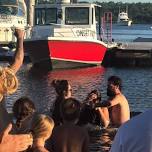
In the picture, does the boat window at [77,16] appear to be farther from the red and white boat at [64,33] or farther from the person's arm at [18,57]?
the person's arm at [18,57]

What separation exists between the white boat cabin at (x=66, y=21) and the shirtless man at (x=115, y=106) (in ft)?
70.9

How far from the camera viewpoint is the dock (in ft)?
111

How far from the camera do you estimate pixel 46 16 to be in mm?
30703

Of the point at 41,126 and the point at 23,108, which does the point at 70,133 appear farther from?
the point at 41,126

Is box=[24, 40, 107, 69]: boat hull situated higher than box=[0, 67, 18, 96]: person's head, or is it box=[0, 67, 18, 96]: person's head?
box=[0, 67, 18, 96]: person's head

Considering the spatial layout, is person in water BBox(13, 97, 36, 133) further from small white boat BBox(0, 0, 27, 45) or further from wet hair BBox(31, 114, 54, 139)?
small white boat BBox(0, 0, 27, 45)

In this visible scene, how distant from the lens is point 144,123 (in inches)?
84.7

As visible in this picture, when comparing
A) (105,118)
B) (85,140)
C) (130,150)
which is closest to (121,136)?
(130,150)

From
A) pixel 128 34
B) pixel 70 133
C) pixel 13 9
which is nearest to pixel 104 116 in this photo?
pixel 70 133

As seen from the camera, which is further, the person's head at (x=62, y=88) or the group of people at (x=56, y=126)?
the person's head at (x=62, y=88)

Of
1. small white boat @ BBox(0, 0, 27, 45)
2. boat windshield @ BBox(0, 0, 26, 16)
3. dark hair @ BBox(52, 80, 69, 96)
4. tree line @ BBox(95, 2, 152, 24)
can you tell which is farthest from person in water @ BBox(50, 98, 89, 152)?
tree line @ BBox(95, 2, 152, 24)

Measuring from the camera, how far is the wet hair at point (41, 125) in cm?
409

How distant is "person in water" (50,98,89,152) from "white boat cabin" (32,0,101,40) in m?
24.9

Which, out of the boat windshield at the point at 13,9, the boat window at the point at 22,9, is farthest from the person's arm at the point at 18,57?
the boat windshield at the point at 13,9
